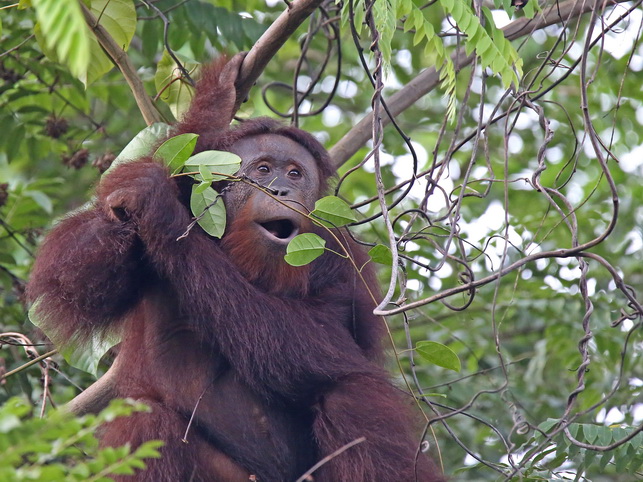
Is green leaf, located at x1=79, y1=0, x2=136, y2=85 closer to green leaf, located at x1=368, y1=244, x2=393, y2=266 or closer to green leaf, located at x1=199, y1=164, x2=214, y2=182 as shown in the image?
green leaf, located at x1=199, y1=164, x2=214, y2=182

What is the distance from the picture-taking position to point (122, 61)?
3.84m

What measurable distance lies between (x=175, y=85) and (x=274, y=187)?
3.51 feet

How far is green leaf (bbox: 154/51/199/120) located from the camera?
4363mm

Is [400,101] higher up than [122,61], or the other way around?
[400,101]

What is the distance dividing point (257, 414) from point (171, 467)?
1.45ft

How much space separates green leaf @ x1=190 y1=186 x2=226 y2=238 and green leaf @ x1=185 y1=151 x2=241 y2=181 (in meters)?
0.14

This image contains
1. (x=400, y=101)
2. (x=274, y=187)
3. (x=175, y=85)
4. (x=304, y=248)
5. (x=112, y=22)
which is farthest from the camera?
(x=400, y=101)

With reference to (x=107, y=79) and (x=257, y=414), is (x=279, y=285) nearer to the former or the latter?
(x=257, y=414)

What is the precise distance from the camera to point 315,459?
11.7 feet

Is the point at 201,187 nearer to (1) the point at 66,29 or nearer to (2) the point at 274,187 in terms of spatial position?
(2) the point at 274,187

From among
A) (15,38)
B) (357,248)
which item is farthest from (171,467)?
(15,38)

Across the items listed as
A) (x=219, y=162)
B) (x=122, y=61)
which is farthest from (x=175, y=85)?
(x=219, y=162)

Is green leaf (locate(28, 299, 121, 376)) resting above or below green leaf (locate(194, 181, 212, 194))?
below

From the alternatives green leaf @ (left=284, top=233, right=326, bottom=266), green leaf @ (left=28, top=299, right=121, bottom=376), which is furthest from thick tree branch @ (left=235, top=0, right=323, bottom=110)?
green leaf @ (left=28, top=299, right=121, bottom=376)
